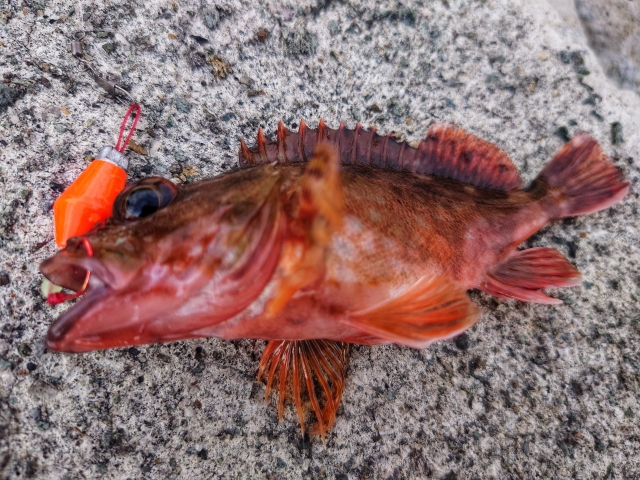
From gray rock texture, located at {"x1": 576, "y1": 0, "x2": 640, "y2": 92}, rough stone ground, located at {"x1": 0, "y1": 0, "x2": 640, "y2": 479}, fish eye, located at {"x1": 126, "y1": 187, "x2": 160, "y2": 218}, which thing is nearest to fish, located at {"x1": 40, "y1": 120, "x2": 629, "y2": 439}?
fish eye, located at {"x1": 126, "y1": 187, "x2": 160, "y2": 218}

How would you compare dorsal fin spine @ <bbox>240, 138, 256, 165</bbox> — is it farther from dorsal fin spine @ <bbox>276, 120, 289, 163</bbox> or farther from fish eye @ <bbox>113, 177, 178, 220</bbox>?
fish eye @ <bbox>113, 177, 178, 220</bbox>

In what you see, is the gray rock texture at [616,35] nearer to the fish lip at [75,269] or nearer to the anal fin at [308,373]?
the anal fin at [308,373]

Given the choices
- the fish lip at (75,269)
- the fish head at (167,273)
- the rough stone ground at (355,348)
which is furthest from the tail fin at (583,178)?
the fish lip at (75,269)

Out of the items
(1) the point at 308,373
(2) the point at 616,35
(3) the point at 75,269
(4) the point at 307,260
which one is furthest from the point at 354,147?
(2) the point at 616,35

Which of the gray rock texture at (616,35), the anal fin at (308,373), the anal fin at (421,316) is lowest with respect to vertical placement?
the anal fin at (308,373)

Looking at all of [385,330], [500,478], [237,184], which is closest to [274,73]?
[237,184]
